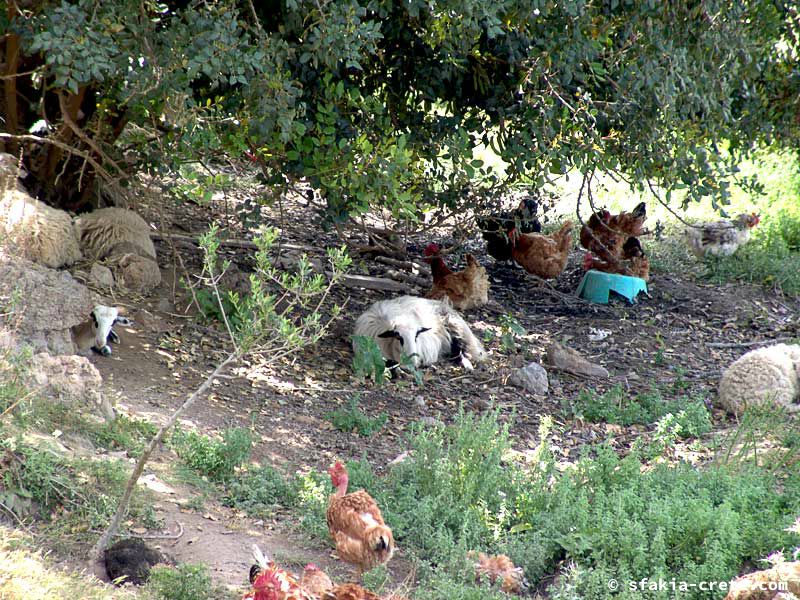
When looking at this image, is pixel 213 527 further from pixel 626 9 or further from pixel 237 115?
pixel 626 9

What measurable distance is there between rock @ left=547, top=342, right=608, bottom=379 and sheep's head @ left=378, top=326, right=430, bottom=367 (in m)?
1.21

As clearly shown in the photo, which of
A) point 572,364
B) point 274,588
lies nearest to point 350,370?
point 572,364

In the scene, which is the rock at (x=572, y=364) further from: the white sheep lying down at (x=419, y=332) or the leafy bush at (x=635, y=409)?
the white sheep lying down at (x=419, y=332)

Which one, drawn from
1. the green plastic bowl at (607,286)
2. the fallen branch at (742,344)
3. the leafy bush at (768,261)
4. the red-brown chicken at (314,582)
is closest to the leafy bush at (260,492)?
the red-brown chicken at (314,582)

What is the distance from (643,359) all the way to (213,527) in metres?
5.07

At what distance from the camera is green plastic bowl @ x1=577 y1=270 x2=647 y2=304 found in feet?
31.0

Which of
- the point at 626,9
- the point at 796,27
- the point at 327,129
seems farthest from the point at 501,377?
the point at 796,27

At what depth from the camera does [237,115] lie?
608 centimetres

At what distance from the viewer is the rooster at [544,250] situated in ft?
32.0

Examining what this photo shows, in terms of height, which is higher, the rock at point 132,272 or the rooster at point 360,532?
the rock at point 132,272

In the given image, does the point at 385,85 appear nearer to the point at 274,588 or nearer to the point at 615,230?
the point at 615,230

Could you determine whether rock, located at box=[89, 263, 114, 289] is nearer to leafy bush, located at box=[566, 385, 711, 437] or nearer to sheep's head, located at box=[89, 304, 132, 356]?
sheep's head, located at box=[89, 304, 132, 356]

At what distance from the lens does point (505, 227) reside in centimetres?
975

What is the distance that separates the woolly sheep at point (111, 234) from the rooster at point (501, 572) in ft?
15.3
